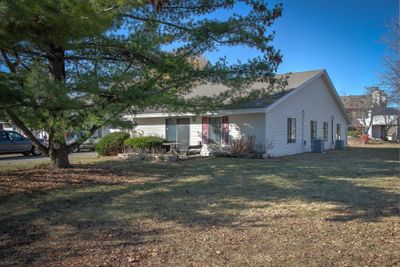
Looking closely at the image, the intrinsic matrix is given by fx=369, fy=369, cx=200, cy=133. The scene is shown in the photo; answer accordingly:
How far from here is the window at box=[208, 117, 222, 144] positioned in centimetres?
1995

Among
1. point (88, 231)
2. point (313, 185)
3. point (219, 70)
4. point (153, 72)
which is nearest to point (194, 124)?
point (219, 70)

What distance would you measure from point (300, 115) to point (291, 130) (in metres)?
1.27

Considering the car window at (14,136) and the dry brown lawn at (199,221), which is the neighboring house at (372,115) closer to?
the car window at (14,136)

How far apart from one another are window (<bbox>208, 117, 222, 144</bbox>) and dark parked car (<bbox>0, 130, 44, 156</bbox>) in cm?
1044

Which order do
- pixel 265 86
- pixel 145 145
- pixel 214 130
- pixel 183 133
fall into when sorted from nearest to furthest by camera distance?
pixel 145 145
pixel 265 86
pixel 214 130
pixel 183 133

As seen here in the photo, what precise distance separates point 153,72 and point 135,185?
3.16 metres

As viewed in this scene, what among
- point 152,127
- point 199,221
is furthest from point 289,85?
point 199,221

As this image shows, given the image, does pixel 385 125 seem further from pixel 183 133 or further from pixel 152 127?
pixel 152 127

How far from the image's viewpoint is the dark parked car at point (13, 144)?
21.8 metres

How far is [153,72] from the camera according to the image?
33.8ft

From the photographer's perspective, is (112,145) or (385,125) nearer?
(112,145)

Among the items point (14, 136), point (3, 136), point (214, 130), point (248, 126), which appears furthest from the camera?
point (14, 136)

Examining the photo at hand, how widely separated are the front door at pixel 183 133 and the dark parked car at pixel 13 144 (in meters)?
8.54

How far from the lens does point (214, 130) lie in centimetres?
2012
